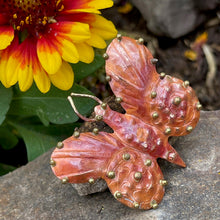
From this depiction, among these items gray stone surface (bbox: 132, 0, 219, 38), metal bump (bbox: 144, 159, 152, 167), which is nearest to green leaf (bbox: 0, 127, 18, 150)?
metal bump (bbox: 144, 159, 152, 167)

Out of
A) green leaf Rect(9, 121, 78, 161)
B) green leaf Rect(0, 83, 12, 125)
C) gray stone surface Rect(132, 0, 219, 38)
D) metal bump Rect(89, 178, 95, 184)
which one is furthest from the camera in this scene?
gray stone surface Rect(132, 0, 219, 38)

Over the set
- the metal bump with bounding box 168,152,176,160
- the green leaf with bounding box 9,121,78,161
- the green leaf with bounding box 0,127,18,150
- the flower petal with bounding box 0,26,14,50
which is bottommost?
the green leaf with bounding box 0,127,18,150

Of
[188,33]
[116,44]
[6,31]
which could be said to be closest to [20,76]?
[6,31]

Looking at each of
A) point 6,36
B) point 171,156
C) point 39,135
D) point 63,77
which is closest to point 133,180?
point 171,156

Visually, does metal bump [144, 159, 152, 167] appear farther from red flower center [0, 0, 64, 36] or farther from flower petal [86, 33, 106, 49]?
red flower center [0, 0, 64, 36]

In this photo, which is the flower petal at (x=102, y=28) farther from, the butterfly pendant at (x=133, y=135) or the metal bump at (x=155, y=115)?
the metal bump at (x=155, y=115)
